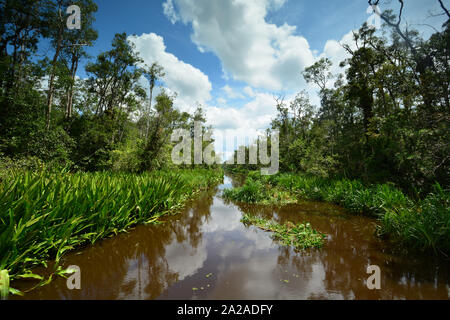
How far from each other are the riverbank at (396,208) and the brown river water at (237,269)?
1.15 ft

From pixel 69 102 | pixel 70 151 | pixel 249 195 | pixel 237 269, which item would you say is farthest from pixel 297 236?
pixel 69 102

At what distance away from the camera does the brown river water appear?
1.97 m

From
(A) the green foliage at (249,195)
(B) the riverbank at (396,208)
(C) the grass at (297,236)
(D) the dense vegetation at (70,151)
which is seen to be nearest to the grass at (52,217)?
(D) the dense vegetation at (70,151)

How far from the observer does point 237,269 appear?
8.20 ft

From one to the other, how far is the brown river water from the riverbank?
0.35m

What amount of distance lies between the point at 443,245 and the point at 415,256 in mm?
464

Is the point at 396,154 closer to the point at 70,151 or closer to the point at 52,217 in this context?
the point at 52,217

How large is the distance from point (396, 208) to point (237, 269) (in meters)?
4.04

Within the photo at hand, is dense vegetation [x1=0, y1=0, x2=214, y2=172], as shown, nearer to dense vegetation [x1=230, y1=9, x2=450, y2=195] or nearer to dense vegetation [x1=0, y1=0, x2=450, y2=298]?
dense vegetation [x1=0, y1=0, x2=450, y2=298]

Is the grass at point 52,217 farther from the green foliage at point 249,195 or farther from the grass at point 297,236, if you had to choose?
the green foliage at point 249,195

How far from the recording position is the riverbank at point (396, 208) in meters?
2.92

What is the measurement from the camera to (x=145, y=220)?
430 centimetres

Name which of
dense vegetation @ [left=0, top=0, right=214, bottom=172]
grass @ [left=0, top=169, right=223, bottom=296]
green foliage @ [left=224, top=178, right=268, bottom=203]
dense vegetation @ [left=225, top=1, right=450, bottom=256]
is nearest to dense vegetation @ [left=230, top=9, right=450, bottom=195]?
dense vegetation @ [left=225, top=1, right=450, bottom=256]

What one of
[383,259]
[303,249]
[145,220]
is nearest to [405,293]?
[383,259]
